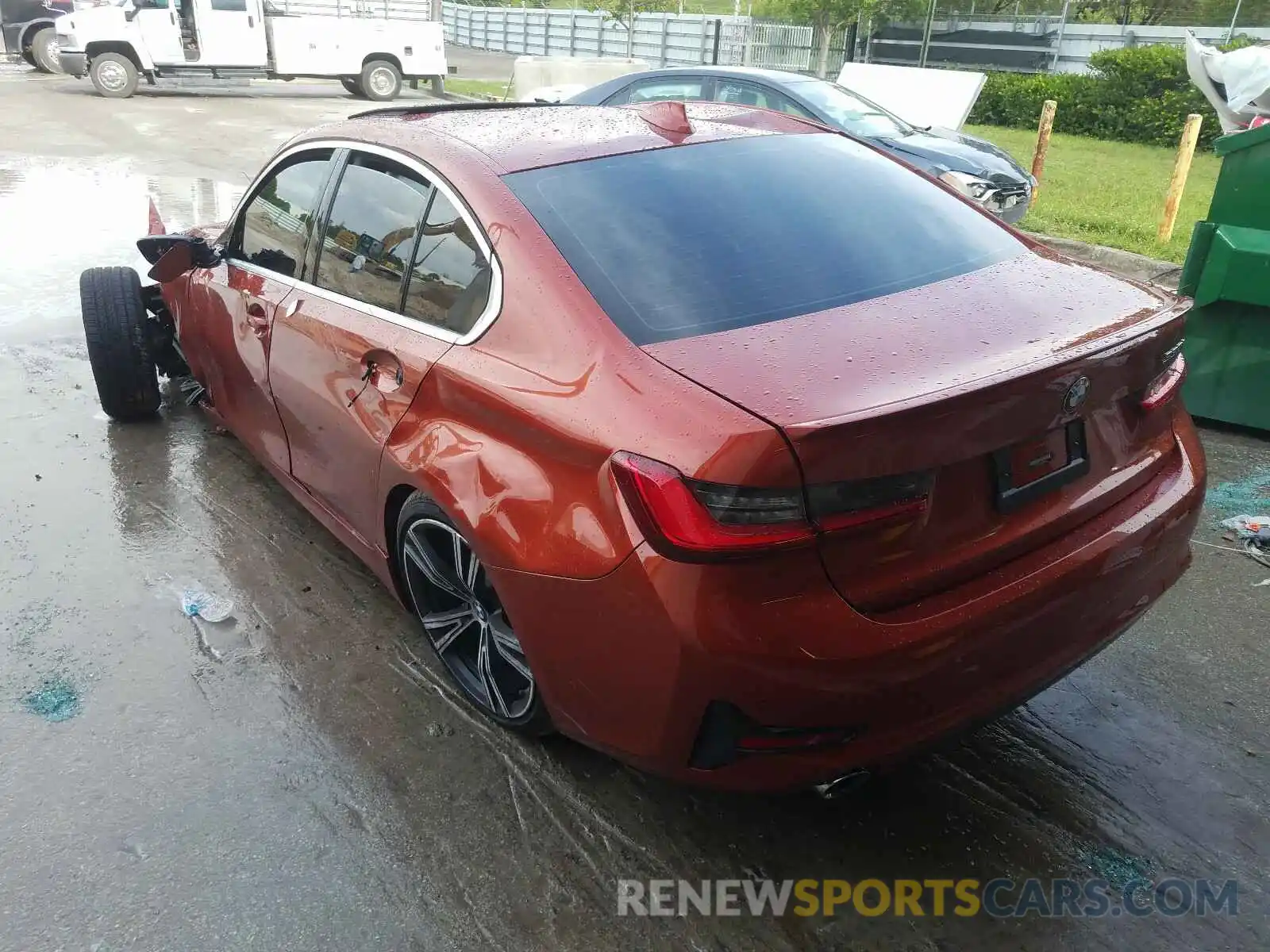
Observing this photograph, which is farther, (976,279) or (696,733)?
(976,279)

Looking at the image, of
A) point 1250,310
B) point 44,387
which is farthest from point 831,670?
point 44,387

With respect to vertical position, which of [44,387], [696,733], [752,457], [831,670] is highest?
[752,457]

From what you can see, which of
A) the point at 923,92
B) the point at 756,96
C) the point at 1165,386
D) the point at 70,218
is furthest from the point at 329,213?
the point at 923,92

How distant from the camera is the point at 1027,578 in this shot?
2.23m

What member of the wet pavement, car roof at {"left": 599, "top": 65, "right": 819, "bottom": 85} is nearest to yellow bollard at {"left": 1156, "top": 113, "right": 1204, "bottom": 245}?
car roof at {"left": 599, "top": 65, "right": 819, "bottom": 85}

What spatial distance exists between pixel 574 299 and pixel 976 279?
3.58 feet

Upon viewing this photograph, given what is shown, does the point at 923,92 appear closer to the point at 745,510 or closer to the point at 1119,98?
the point at 1119,98

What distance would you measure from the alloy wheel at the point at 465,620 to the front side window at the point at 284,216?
48.7 inches

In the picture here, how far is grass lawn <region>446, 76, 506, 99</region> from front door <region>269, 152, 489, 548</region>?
18343 millimetres

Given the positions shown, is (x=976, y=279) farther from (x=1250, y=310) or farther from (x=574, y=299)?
(x=1250, y=310)

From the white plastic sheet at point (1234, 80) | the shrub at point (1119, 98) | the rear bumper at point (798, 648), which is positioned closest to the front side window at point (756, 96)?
the white plastic sheet at point (1234, 80)

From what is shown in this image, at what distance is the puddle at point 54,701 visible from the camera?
9.96 feet

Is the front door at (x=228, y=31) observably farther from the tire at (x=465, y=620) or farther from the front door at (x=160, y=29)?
the tire at (x=465, y=620)

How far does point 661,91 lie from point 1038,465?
336 inches
